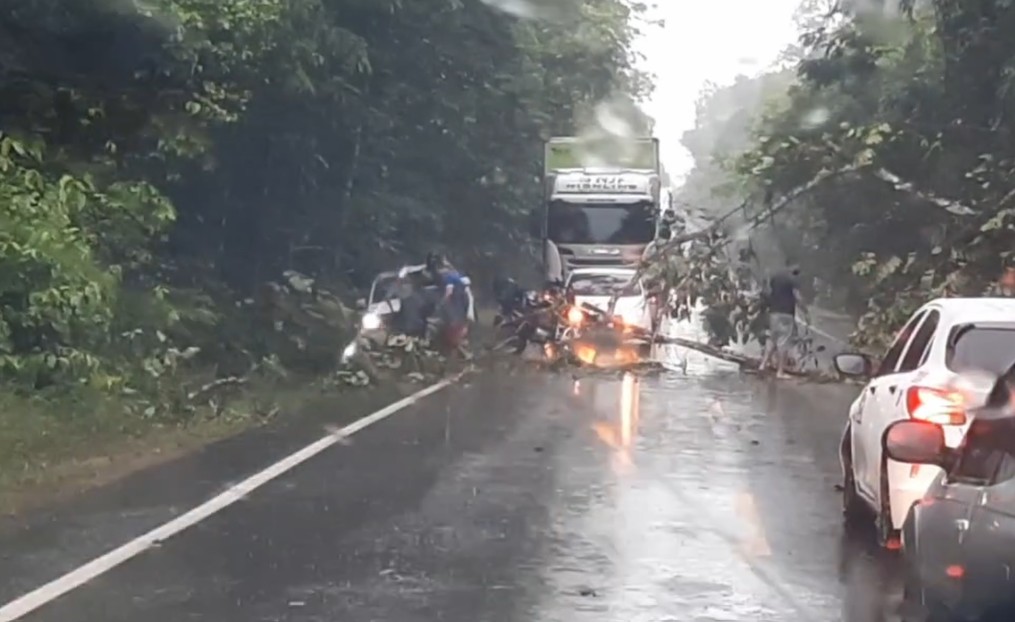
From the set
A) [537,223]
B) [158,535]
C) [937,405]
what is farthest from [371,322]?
[937,405]

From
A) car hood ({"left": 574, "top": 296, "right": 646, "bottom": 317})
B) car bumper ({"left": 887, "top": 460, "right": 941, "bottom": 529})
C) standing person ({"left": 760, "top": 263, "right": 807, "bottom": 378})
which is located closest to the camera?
car bumper ({"left": 887, "top": 460, "right": 941, "bottom": 529})

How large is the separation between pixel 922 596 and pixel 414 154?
95.4 ft

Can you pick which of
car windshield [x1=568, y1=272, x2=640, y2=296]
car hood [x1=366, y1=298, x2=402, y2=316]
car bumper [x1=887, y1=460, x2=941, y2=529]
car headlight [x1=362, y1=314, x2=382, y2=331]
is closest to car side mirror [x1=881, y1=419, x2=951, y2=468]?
car bumper [x1=887, y1=460, x2=941, y2=529]

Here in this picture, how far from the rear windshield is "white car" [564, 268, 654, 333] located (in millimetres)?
19350

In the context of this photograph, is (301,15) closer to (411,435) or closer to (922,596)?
(411,435)

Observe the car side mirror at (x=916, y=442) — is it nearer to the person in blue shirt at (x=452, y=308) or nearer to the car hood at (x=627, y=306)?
the person in blue shirt at (x=452, y=308)

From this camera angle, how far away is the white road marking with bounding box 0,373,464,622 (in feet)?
30.3

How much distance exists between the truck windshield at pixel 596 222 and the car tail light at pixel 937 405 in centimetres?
3213

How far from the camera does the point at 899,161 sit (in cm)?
3047

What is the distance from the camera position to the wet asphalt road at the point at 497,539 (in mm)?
9312

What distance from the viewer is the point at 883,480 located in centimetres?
1064

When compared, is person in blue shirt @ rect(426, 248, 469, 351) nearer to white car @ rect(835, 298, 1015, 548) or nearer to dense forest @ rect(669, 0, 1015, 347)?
dense forest @ rect(669, 0, 1015, 347)

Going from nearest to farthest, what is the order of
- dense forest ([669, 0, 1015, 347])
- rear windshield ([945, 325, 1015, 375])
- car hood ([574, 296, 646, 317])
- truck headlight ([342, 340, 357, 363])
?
rear windshield ([945, 325, 1015, 375])
truck headlight ([342, 340, 357, 363])
dense forest ([669, 0, 1015, 347])
car hood ([574, 296, 646, 317])

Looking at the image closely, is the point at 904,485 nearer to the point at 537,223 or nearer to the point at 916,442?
the point at 916,442
